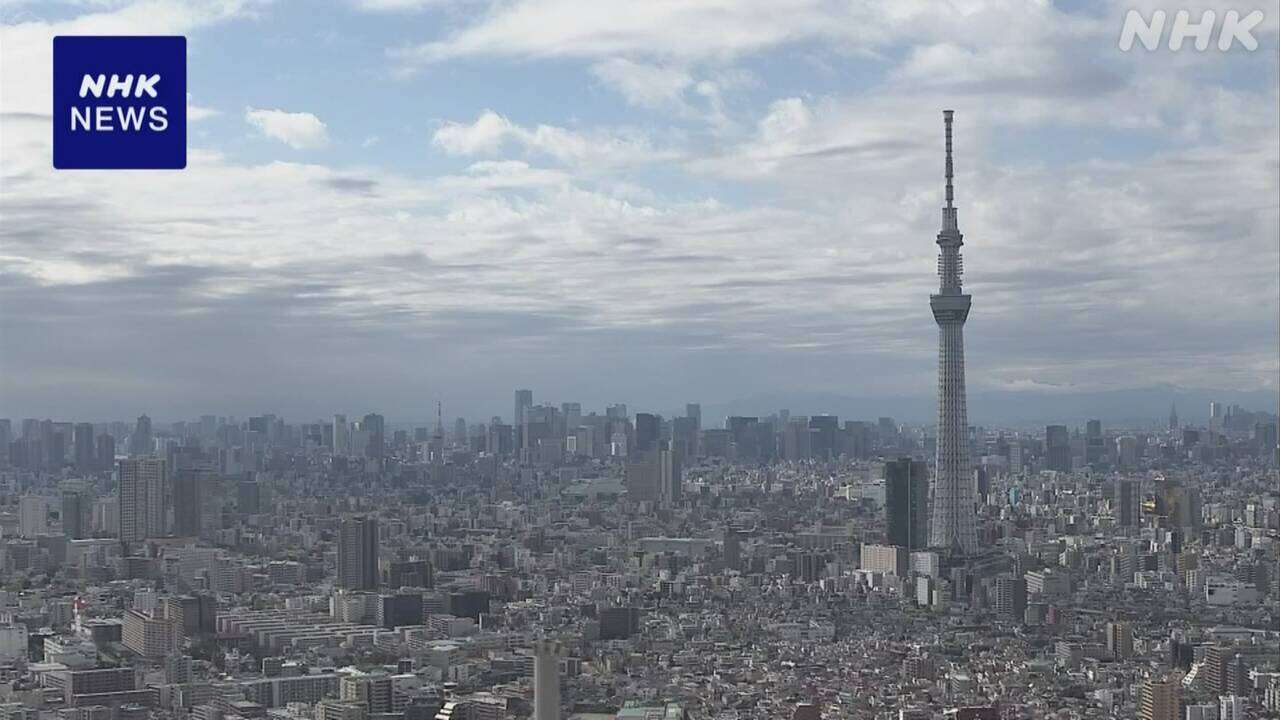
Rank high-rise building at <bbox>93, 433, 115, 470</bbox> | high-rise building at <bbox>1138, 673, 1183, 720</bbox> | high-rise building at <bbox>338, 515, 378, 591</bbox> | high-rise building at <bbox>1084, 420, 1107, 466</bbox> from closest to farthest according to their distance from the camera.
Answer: high-rise building at <bbox>1138, 673, 1183, 720</bbox>, high-rise building at <bbox>338, 515, 378, 591</bbox>, high-rise building at <bbox>93, 433, 115, 470</bbox>, high-rise building at <bbox>1084, 420, 1107, 466</bbox>

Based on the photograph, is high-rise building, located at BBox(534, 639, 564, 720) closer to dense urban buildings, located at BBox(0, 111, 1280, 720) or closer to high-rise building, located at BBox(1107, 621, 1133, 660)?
dense urban buildings, located at BBox(0, 111, 1280, 720)

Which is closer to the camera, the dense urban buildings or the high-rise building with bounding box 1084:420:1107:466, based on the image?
the dense urban buildings

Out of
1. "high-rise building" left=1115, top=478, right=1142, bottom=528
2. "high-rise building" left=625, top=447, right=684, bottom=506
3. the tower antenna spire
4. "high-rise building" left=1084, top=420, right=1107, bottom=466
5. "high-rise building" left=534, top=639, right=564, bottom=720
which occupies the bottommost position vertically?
"high-rise building" left=534, top=639, right=564, bottom=720

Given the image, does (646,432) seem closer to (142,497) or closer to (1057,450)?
(1057,450)

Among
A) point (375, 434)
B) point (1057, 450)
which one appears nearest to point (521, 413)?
point (375, 434)

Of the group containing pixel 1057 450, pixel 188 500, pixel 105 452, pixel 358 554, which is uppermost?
pixel 105 452

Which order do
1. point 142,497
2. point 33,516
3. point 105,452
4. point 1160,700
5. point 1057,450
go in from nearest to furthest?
point 1160,700, point 33,516, point 105,452, point 142,497, point 1057,450

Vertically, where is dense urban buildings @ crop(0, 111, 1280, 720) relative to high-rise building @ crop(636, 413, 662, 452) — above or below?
below

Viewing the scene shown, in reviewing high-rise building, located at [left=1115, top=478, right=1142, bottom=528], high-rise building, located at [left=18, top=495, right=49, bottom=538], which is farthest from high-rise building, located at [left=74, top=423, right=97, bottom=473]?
high-rise building, located at [left=1115, top=478, right=1142, bottom=528]
